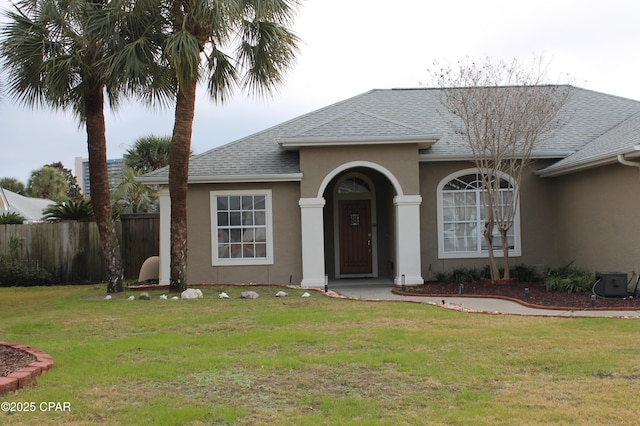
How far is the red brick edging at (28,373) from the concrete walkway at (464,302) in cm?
681

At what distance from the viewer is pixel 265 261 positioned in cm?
1555

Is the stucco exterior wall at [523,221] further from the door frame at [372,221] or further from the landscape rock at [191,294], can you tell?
the landscape rock at [191,294]

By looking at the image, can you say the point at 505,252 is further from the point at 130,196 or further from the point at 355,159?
the point at 130,196

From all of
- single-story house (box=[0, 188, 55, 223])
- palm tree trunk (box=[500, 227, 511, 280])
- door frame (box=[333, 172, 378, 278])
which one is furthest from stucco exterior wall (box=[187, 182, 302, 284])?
single-story house (box=[0, 188, 55, 223])

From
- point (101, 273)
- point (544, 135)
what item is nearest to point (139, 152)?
point (101, 273)

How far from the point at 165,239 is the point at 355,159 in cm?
503

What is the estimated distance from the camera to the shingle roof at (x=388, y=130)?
15.2m

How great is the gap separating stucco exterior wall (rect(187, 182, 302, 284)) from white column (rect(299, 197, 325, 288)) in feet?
1.32

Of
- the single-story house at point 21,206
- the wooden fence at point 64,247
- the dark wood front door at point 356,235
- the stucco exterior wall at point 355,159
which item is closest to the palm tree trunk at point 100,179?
the stucco exterior wall at point 355,159

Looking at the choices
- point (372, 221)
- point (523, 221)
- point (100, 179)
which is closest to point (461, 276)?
point (523, 221)

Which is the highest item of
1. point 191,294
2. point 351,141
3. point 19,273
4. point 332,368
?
point 351,141

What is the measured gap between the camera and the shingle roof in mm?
15172

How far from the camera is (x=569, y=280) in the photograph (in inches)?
529

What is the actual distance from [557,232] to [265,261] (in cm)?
736
